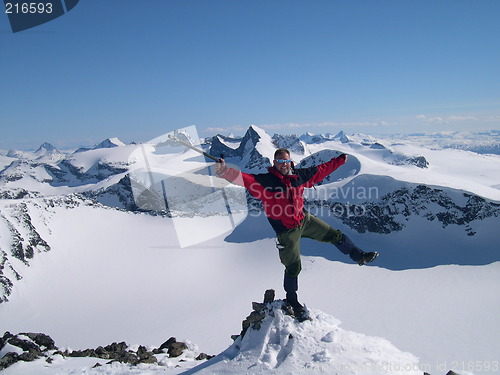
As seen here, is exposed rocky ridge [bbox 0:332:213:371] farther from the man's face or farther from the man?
the man's face

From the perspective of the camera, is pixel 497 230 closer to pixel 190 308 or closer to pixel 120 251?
pixel 190 308

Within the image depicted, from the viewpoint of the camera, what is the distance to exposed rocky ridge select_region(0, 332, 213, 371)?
13.0 metres

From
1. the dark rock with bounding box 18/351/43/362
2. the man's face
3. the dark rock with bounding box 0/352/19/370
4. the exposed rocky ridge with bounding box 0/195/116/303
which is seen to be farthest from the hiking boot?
the exposed rocky ridge with bounding box 0/195/116/303

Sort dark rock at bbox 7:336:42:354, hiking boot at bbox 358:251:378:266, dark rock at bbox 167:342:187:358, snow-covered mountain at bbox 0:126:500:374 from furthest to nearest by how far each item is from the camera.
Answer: snow-covered mountain at bbox 0:126:500:374 → dark rock at bbox 167:342:187:358 → dark rock at bbox 7:336:42:354 → hiking boot at bbox 358:251:378:266

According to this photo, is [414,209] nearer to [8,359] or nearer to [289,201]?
[289,201]

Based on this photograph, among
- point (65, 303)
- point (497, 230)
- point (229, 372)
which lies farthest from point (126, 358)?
point (497, 230)

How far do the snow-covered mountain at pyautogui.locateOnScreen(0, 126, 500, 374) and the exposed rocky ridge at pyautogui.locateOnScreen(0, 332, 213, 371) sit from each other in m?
6.11

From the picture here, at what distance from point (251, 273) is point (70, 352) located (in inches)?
1312

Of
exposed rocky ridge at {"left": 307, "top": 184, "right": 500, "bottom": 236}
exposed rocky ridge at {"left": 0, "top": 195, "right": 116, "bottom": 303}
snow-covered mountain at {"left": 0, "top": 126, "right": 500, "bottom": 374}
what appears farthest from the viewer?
exposed rocky ridge at {"left": 307, "top": 184, "right": 500, "bottom": 236}

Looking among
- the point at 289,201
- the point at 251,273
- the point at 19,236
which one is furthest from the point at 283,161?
the point at 19,236

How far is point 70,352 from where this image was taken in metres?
15.1

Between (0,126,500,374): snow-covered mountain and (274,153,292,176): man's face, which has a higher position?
(274,153,292,176): man's face

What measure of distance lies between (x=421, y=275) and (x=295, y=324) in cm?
4492

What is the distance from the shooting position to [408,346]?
90.1 ft
